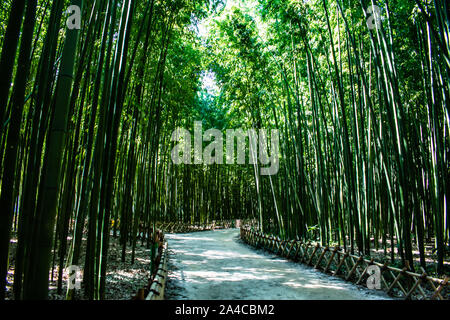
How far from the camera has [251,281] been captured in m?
3.44

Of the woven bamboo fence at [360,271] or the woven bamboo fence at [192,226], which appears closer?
the woven bamboo fence at [360,271]

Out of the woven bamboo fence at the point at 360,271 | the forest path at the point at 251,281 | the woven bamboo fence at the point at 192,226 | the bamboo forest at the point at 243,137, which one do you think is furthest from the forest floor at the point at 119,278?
the woven bamboo fence at the point at 192,226

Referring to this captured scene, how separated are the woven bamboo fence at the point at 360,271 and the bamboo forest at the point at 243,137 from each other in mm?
31

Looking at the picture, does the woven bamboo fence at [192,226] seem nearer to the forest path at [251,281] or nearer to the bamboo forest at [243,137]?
the bamboo forest at [243,137]

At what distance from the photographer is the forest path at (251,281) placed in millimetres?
2891

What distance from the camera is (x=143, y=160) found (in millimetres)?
4344

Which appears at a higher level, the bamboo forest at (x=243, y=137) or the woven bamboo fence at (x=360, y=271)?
the bamboo forest at (x=243, y=137)

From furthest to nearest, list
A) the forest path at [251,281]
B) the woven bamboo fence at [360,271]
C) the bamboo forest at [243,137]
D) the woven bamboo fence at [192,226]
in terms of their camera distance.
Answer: the woven bamboo fence at [192,226] → the forest path at [251,281] → the woven bamboo fence at [360,271] → the bamboo forest at [243,137]

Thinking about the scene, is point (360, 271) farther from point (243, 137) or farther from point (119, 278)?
point (243, 137)

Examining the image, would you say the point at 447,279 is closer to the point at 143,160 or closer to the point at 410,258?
the point at 410,258
